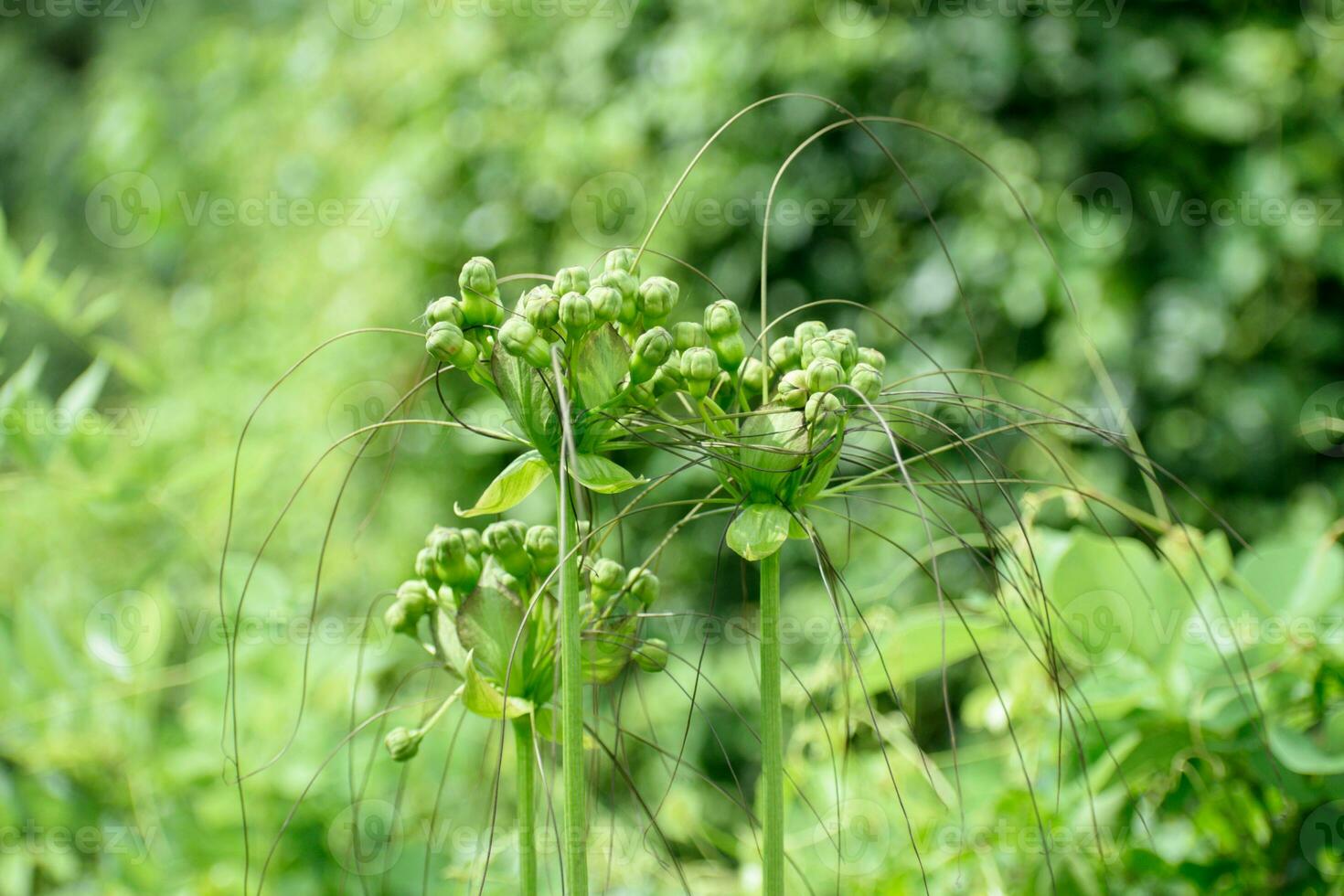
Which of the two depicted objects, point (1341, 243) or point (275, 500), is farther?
point (275, 500)

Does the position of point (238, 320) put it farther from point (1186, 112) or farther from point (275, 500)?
point (1186, 112)

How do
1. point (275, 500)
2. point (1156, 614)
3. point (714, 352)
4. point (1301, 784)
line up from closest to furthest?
point (714, 352)
point (1301, 784)
point (1156, 614)
point (275, 500)

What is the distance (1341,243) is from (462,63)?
4.79 feet

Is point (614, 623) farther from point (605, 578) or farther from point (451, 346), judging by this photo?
point (451, 346)

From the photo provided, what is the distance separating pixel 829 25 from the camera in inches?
66.9

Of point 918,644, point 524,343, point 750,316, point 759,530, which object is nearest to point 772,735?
point 759,530

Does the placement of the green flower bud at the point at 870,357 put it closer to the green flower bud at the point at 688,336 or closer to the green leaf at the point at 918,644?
the green flower bud at the point at 688,336

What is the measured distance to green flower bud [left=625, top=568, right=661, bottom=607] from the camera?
0.51 metres

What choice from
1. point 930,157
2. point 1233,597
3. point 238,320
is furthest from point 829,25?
point 238,320

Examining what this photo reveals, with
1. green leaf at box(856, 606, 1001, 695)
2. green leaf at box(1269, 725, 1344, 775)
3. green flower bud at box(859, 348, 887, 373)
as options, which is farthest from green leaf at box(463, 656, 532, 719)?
green leaf at box(1269, 725, 1344, 775)

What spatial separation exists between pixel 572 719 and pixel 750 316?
1.48 m

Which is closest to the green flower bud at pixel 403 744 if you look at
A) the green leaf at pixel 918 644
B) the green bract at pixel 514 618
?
the green bract at pixel 514 618

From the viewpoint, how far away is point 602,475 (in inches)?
17.7

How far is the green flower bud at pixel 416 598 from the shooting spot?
1.73 feet
